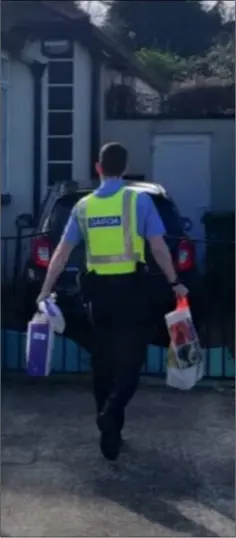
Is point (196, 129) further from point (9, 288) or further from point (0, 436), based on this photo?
point (0, 436)

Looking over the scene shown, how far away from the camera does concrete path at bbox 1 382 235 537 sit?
5.70m

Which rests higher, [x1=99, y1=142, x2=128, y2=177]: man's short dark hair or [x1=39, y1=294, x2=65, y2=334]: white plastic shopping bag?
[x1=99, y1=142, x2=128, y2=177]: man's short dark hair

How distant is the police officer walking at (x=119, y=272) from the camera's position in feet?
21.1

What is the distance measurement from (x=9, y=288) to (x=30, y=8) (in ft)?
12.3

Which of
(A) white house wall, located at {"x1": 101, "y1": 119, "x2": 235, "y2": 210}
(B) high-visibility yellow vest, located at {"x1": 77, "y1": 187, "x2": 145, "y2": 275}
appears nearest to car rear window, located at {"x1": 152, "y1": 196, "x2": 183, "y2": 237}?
(B) high-visibility yellow vest, located at {"x1": 77, "y1": 187, "x2": 145, "y2": 275}

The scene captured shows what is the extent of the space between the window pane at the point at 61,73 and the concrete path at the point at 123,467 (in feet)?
25.5

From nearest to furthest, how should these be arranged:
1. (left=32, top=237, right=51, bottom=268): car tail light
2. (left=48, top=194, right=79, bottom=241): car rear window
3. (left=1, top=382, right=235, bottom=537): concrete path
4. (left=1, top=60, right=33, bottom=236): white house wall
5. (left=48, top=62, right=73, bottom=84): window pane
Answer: (left=1, top=382, right=235, bottom=537): concrete path < (left=32, top=237, right=51, bottom=268): car tail light < (left=48, top=194, right=79, bottom=241): car rear window < (left=1, top=60, right=33, bottom=236): white house wall < (left=48, top=62, right=73, bottom=84): window pane

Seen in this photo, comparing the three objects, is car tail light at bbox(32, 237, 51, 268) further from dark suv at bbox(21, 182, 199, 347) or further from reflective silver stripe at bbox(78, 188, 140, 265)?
reflective silver stripe at bbox(78, 188, 140, 265)

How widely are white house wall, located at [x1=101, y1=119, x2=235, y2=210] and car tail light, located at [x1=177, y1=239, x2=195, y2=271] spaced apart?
6.92 metres

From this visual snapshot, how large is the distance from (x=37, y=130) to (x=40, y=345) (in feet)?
28.6

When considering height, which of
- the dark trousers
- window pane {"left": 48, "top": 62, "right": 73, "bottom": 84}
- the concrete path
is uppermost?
window pane {"left": 48, "top": 62, "right": 73, "bottom": 84}

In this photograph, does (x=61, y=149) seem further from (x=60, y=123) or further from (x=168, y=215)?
(x=168, y=215)

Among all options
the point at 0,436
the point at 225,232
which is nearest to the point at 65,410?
the point at 0,436

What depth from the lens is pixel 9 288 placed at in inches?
495
